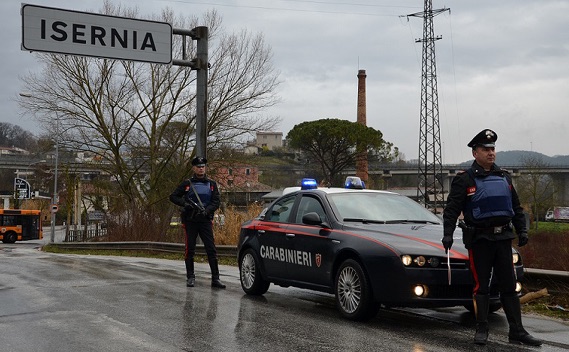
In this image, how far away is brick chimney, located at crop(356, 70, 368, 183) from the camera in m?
58.3

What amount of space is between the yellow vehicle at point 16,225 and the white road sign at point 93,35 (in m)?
43.5

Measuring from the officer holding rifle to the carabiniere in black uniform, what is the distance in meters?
4.88

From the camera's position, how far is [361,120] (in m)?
67.2

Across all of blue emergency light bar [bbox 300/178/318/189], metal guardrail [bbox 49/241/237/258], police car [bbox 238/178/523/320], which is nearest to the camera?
police car [bbox 238/178/523/320]

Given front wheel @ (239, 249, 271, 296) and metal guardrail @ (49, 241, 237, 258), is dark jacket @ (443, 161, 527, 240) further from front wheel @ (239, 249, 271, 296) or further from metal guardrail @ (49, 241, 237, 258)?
metal guardrail @ (49, 241, 237, 258)

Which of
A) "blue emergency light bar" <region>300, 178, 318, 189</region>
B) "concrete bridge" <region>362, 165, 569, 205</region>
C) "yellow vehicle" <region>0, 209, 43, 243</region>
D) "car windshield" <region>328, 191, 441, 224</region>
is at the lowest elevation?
"yellow vehicle" <region>0, 209, 43, 243</region>

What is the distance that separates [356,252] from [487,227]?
59.8 inches

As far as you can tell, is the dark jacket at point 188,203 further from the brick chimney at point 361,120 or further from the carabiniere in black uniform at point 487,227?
the brick chimney at point 361,120

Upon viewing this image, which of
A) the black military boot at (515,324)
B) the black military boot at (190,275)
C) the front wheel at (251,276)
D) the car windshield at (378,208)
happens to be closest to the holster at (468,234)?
the black military boot at (515,324)

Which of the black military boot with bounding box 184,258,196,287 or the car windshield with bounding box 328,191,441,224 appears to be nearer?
the car windshield with bounding box 328,191,441,224

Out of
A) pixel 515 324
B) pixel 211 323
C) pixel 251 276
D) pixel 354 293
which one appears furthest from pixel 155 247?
pixel 515 324

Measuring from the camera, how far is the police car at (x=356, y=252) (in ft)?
21.5

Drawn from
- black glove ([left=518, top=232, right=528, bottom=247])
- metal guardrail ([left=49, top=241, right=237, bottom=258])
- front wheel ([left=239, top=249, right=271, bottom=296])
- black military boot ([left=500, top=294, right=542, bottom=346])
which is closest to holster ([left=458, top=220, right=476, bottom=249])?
black glove ([left=518, top=232, right=528, bottom=247])

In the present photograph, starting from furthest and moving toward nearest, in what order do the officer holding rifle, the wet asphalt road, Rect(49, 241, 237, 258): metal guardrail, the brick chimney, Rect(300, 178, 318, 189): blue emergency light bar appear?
the brick chimney < Rect(49, 241, 237, 258): metal guardrail < the officer holding rifle < Rect(300, 178, 318, 189): blue emergency light bar < the wet asphalt road
